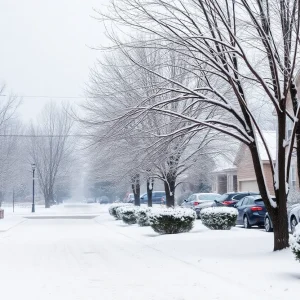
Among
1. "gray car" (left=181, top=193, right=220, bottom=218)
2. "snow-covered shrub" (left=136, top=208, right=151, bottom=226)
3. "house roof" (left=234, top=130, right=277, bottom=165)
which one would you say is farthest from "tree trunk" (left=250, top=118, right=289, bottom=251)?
A: "house roof" (left=234, top=130, right=277, bottom=165)

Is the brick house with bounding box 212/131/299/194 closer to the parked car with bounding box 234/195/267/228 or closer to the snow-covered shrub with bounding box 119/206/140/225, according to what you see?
the snow-covered shrub with bounding box 119/206/140/225

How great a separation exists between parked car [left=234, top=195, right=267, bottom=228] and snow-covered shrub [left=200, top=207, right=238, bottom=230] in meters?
2.73

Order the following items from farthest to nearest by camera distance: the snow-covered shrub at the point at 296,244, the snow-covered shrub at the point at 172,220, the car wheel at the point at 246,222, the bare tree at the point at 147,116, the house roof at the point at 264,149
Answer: the house roof at the point at 264,149 < the car wheel at the point at 246,222 < the snow-covered shrub at the point at 172,220 < the bare tree at the point at 147,116 < the snow-covered shrub at the point at 296,244

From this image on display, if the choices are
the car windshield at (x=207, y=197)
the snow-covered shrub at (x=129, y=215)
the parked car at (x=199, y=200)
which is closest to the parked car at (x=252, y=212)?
the snow-covered shrub at (x=129, y=215)

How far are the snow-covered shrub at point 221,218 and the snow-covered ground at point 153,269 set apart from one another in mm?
2291

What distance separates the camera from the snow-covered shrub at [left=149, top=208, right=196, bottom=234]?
22.5 m

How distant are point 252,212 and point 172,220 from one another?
5.01 meters

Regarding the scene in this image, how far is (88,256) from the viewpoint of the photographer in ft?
54.2

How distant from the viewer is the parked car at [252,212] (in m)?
26.1

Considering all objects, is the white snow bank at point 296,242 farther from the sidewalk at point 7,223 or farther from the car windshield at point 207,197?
the car windshield at point 207,197

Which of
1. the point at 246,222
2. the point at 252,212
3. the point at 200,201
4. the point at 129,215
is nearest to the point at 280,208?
the point at 252,212

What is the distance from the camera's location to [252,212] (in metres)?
26.2

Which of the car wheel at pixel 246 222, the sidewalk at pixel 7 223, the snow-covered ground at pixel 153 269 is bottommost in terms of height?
the snow-covered ground at pixel 153 269

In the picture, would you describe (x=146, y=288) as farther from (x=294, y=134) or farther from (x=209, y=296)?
(x=294, y=134)
